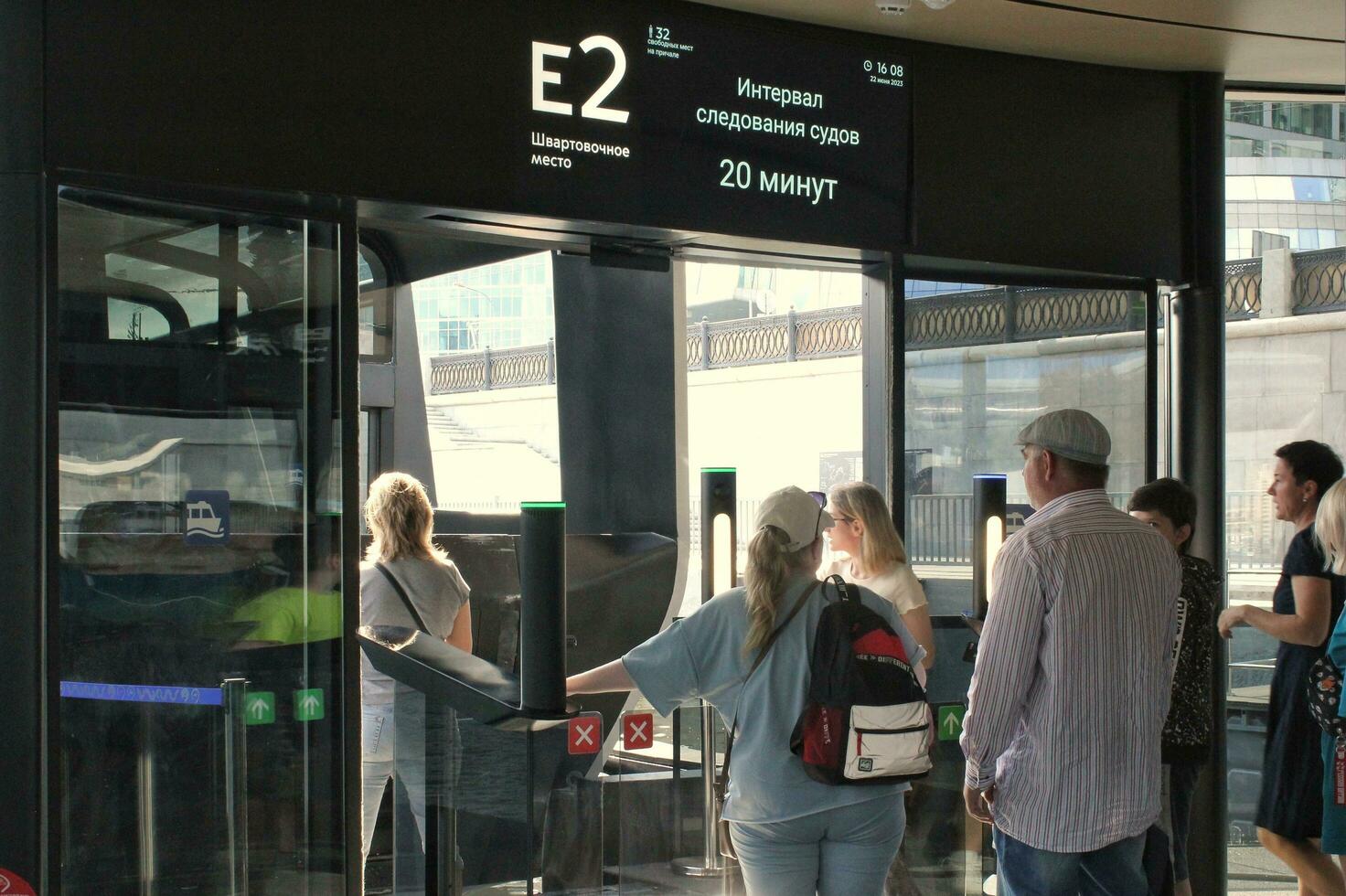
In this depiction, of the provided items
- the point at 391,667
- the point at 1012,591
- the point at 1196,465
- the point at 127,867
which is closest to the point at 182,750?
the point at 127,867

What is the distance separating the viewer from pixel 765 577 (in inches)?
119

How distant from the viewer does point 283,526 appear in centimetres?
350

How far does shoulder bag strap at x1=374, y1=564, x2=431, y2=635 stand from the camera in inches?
182

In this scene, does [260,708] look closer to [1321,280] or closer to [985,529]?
[985,529]

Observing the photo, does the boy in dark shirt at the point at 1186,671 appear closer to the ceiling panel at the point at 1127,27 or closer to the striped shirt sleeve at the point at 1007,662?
the striped shirt sleeve at the point at 1007,662

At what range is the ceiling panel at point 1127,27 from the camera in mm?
4305

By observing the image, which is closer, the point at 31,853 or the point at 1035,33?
the point at 31,853

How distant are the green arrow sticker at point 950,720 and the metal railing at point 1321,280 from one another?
2.29 m

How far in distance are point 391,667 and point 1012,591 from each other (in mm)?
1365

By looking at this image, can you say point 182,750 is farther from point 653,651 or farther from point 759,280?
point 759,280

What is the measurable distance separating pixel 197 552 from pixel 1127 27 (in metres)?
3.20

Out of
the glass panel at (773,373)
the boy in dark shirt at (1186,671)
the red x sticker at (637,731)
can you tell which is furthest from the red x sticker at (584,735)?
the boy in dark shirt at (1186,671)

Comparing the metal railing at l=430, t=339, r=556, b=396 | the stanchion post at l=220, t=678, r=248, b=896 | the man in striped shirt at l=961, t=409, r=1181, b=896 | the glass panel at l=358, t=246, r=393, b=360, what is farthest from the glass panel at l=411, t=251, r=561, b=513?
the man in striped shirt at l=961, t=409, r=1181, b=896

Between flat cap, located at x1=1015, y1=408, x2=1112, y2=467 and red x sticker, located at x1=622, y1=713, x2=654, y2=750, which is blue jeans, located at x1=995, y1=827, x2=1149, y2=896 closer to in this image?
flat cap, located at x1=1015, y1=408, x2=1112, y2=467
